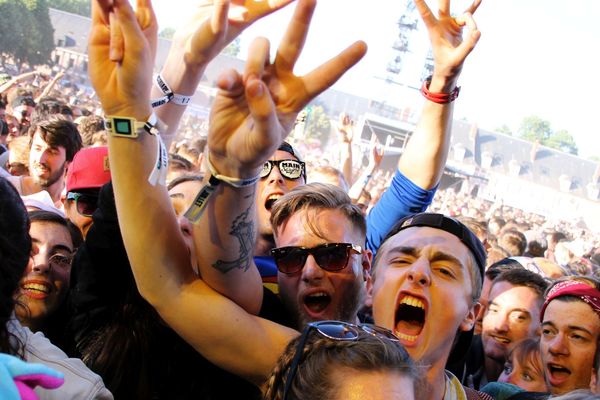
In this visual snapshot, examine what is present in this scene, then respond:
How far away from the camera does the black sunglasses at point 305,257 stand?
2494mm

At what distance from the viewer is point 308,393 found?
1558 millimetres

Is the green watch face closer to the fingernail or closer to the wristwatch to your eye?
the wristwatch

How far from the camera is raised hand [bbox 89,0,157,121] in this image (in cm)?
158

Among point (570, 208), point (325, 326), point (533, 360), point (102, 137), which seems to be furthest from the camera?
point (570, 208)

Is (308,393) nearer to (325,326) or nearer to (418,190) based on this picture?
(325,326)

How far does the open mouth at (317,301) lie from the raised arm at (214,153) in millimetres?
576

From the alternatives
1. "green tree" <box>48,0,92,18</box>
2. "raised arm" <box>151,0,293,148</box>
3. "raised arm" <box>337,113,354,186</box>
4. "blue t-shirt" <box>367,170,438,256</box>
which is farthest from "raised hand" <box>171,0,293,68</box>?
"green tree" <box>48,0,92,18</box>

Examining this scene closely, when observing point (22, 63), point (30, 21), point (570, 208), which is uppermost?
point (30, 21)

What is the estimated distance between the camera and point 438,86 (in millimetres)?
2641

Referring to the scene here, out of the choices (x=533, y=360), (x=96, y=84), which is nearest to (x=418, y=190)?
(x=533, y=360)

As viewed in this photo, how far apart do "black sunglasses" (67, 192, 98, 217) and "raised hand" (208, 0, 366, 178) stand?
1.67 meters

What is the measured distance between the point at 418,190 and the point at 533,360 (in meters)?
1.17

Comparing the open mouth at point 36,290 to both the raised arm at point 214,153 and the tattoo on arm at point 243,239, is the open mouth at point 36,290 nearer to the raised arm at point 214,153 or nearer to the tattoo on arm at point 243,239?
the raised arm at point 214,153

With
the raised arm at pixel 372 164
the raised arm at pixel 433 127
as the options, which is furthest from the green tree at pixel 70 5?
the raised arm at pixel 433 127
